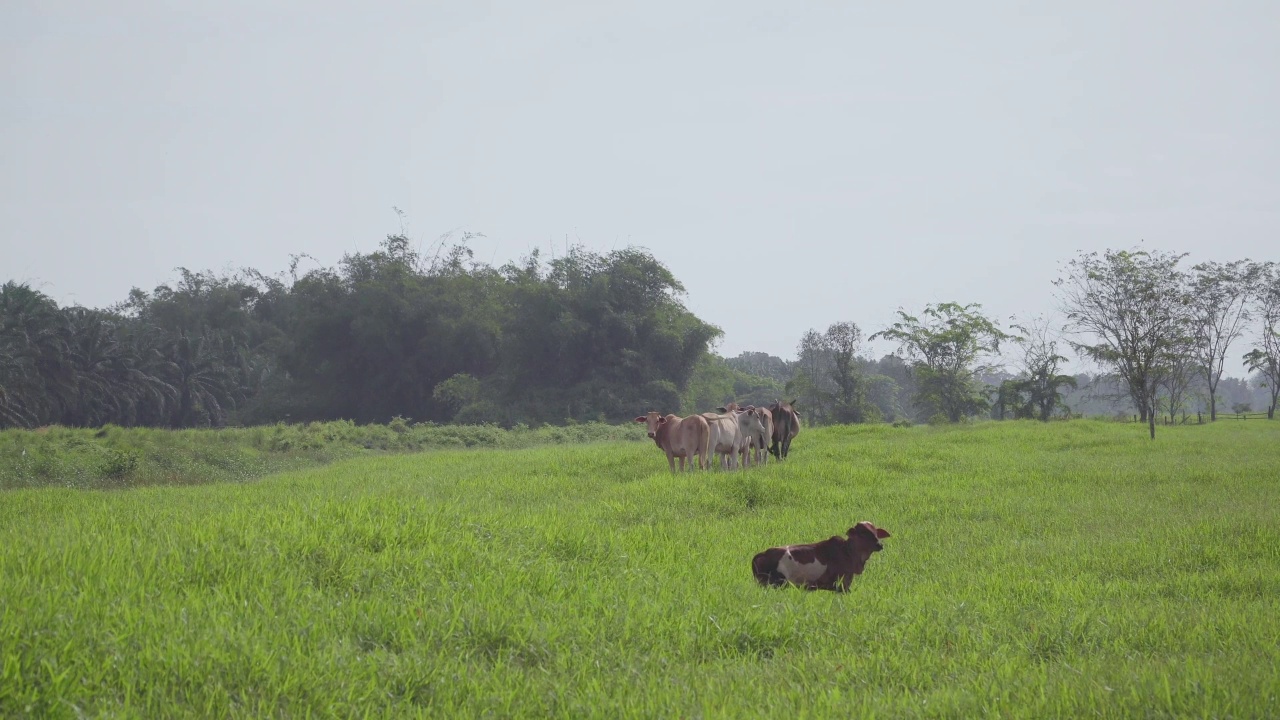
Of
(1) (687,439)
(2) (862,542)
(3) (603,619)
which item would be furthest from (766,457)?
(3) (603,619)

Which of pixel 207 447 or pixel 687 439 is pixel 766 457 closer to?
pixel 687 439

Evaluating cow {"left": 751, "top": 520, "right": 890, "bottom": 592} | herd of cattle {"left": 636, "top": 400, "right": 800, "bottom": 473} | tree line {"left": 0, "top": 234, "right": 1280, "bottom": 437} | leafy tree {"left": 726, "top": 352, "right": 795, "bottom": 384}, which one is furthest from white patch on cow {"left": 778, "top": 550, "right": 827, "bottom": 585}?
leafy tree {"left": 726, "top": 352, "right": 795, "bottom": 384}

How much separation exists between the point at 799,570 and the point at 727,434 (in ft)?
29.9

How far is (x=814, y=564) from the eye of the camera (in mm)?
7059

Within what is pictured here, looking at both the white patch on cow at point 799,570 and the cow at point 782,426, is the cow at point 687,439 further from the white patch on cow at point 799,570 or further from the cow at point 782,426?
the white patch on cow at point 799,570

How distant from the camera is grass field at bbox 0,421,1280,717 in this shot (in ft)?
12.7

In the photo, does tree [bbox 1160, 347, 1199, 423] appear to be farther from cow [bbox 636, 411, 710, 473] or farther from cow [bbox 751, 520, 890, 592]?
cow [bbox 751, 520, 890, 592]

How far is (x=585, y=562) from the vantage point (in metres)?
6.80

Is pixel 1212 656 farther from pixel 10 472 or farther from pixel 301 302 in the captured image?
pixel 301 302

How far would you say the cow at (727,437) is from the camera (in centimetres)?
1581

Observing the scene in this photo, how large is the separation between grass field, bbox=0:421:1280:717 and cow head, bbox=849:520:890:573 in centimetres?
26

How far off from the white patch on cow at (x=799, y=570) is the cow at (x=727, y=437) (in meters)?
8.52

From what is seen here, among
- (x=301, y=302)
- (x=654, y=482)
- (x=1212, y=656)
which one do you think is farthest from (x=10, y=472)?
(x=301, y=302)

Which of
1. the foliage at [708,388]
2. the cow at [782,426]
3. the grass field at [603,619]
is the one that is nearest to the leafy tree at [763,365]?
the foliage at [708,388]
